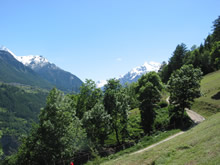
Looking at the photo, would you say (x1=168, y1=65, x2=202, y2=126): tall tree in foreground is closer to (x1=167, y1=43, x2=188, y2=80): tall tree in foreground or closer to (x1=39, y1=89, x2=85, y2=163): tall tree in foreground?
(x1=39, y1=89, x2=85, y2=163): tall tree in foreground

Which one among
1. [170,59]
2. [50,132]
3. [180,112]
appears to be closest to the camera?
[50,132]

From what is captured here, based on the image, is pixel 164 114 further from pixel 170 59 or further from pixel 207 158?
pixel 170 59

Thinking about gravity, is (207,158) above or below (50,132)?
below

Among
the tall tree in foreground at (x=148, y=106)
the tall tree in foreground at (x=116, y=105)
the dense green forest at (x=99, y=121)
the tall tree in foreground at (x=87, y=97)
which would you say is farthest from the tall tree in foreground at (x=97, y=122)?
the tall tree in foreground at (x=148, y=106)

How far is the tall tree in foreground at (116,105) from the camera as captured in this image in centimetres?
3859

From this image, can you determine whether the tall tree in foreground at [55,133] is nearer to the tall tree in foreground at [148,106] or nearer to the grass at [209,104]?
the tall tree in foreground at [148,106]

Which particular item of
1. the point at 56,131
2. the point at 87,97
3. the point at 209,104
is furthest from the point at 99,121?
the point at 209,104

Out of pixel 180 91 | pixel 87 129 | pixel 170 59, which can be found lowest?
pixel 87 129

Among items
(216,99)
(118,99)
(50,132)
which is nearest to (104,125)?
(118,99)

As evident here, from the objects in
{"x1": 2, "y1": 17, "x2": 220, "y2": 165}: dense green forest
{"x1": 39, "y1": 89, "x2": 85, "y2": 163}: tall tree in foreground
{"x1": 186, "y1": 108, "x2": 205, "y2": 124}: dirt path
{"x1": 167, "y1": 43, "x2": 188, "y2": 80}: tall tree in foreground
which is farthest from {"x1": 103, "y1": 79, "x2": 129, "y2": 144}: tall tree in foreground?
{"x1": 167, "y1": 43, "x2": 188, "y2": 80}: tall tree in foreground

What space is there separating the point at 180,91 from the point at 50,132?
29089 millimetres

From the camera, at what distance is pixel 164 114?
162 feet

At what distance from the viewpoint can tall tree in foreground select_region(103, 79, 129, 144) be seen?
127 ft

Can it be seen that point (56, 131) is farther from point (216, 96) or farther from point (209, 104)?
point (216, 96)
